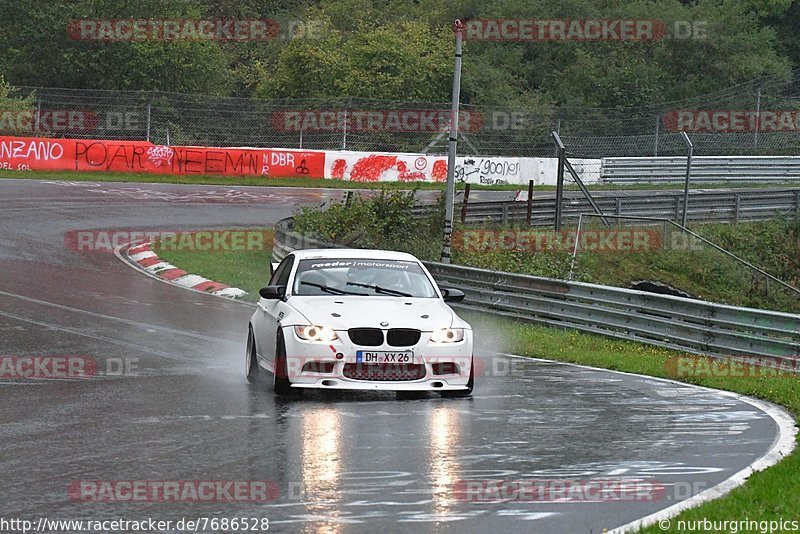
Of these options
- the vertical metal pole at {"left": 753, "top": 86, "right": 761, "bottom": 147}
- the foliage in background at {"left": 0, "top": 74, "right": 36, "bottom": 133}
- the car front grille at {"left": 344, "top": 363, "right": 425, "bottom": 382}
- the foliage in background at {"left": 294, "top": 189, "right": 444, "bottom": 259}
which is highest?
the vertical metal pole at {"left": 753, "top": 86, "right": 761, "bottom": 147}

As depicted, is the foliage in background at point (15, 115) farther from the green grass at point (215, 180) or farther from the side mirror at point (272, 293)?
the side mirror at point (272, 293)

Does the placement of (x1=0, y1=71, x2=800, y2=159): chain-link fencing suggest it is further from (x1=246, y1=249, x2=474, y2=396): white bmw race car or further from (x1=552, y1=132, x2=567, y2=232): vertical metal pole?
(x1=246, y1=249, x2=474, y2=396): white bmw race car

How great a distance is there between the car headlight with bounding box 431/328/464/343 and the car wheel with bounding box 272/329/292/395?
1360 millimetres

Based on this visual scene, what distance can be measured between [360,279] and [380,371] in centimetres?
158

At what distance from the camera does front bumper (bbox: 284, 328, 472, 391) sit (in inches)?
452

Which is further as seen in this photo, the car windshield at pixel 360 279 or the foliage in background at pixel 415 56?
the foliage in background at pixel 415 56

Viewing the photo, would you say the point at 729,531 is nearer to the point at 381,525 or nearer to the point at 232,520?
the point at 381,525

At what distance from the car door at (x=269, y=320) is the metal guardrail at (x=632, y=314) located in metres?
6.00

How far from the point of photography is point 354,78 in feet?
182

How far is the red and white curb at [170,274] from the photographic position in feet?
70.7

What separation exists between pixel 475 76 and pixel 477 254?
3544cm

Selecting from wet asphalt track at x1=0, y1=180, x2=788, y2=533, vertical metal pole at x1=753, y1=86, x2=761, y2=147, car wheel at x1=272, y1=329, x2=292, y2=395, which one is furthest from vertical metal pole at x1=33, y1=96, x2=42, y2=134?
car wheel at x1=272, y1=329, x2=292, y2=395

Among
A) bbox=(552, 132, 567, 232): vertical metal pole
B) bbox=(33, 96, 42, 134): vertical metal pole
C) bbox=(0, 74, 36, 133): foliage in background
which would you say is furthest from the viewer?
bbox=(0, 74, 36, 133): foliage in background

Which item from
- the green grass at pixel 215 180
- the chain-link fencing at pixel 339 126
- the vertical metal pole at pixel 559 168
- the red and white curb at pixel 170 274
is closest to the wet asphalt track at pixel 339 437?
the red and white curb at pixel 170 274
